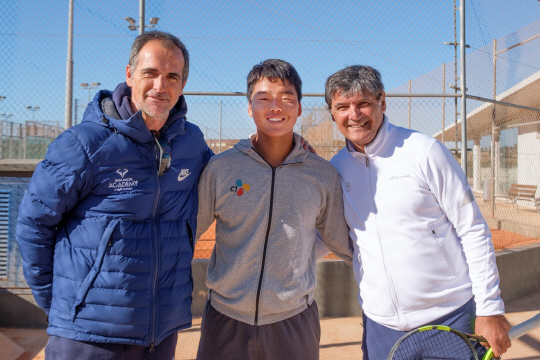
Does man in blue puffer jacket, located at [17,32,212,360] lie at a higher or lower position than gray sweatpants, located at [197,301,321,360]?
higher

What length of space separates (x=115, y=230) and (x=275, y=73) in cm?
117

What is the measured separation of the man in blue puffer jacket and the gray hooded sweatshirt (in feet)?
0.79

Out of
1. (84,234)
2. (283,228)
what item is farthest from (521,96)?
(84,234)

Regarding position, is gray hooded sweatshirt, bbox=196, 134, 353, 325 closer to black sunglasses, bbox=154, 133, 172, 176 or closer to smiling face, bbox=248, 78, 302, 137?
smiling face, bbox=248, 78, 302, 137

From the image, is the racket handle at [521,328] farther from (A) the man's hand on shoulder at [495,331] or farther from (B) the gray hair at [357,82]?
(B) the gray hair at [357,82]

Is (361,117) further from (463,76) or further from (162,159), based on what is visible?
(463,76)

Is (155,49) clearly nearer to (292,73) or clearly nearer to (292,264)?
(292,73)

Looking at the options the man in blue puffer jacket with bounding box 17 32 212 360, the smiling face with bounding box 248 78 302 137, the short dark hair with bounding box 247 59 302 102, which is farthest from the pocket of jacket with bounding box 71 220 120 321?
the short dark hair with bounding box 247 59 302 102

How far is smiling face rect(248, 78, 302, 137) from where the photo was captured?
217cm

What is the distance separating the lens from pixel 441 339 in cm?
190

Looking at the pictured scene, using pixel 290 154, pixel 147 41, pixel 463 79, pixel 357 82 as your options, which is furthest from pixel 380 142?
pixel 463 79

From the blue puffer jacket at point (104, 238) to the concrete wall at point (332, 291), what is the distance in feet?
8.69

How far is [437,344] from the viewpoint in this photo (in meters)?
1.90

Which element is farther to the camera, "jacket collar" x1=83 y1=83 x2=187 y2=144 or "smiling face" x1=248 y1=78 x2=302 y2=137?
"smiling face" x1=248 y1=78 x2=302 y2=137
